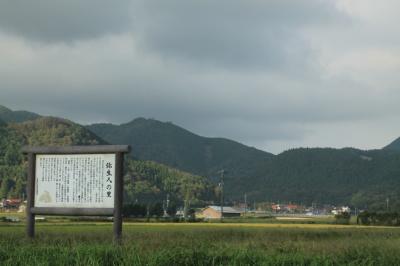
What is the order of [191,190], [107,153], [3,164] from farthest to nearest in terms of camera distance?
[191,190]
[3,164]
[107,153]

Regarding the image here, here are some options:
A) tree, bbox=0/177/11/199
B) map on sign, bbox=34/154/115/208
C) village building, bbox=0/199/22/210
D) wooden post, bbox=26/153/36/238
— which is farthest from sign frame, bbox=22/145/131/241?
tree, bbox=0/177/11/199

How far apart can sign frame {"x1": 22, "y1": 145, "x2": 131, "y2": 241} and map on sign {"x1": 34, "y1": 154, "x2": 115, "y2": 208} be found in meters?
0.12

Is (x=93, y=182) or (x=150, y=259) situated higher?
(x=93, y=182)

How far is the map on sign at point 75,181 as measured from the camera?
15.9m

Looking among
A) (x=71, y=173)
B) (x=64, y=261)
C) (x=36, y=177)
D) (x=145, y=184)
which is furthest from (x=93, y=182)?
(x=145, y=184)

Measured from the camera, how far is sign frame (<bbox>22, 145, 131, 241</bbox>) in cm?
1564

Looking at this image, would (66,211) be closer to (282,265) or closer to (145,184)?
(282,265)

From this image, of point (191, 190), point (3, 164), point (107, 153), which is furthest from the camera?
point (191, 190)

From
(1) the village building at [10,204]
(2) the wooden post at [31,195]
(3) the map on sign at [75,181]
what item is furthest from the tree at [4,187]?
(3) the map on sign at [75,181]

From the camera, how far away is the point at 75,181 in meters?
16.2

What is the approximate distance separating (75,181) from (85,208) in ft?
2.87

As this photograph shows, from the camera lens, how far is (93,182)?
16.0m

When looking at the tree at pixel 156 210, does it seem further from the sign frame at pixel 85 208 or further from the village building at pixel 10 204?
the sign frame at pixel 85 208

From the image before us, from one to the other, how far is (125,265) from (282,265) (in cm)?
270
